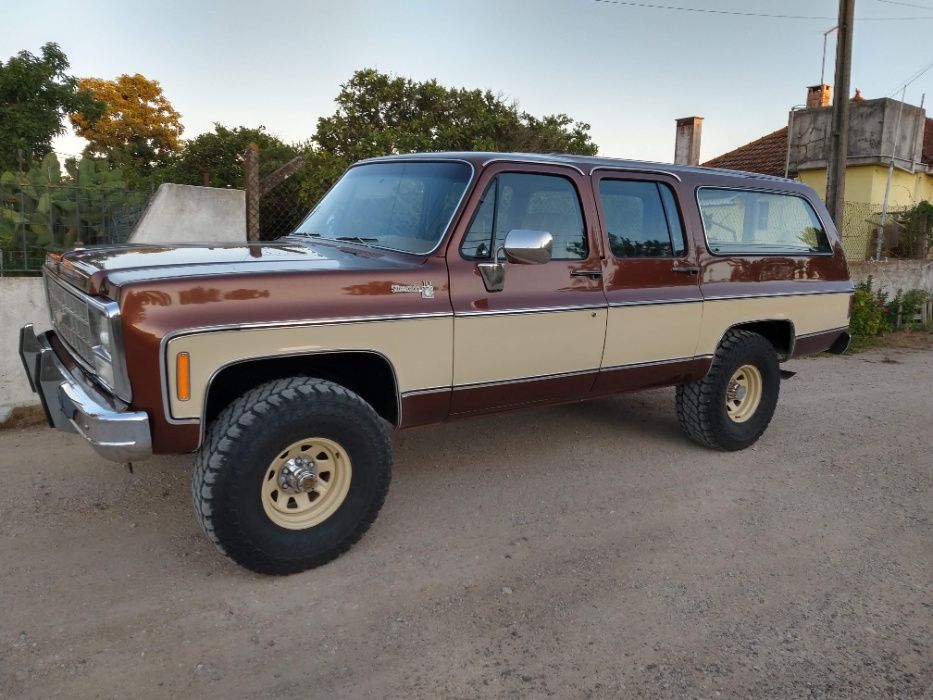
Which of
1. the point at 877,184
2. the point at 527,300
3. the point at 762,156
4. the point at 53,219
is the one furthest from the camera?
the point at 762,156

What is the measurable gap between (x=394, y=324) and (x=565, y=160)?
1.59 m

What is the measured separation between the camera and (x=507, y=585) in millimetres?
3365

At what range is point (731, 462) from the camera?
5105 mm

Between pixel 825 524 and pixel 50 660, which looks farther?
pixel 825 524

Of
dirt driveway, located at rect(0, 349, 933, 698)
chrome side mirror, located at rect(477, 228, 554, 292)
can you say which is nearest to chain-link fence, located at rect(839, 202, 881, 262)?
dirt driveway, located at rect(0, 349, 933, 698)

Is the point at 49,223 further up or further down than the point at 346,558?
further up

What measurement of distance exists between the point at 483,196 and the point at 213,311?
61.6 inches

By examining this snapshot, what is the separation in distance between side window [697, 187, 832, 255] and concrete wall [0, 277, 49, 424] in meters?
5.02

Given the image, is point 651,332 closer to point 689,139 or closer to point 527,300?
point 527,300

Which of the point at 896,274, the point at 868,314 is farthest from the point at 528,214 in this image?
the point at 896,274

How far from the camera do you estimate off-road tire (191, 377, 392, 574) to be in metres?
3.08

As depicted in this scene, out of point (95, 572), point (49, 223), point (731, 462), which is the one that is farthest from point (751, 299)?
point (49, 223)

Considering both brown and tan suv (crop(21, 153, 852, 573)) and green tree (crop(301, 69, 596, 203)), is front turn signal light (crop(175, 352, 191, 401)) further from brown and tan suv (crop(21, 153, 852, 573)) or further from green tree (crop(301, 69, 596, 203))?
green tree (crop(301, 69, 596, 203))

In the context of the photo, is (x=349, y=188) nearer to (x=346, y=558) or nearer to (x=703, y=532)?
(x=346, y=558)
